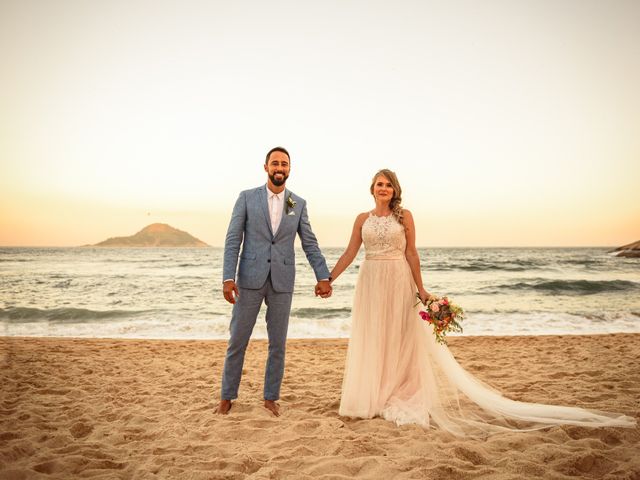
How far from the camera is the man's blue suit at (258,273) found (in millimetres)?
3861

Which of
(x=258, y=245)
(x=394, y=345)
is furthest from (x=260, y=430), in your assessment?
(x=258, y=245)

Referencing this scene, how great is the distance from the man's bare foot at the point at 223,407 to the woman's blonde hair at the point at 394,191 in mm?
2421

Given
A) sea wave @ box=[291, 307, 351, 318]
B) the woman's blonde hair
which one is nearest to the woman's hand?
the woman's blonde hair

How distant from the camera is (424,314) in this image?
151 inches

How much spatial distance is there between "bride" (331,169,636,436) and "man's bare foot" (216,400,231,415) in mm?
A: 1090

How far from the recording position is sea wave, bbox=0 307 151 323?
11328 millimetres

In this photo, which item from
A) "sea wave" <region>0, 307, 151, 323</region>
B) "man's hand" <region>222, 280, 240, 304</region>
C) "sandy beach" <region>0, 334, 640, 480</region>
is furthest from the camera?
"sea wave" <region>0, 307, 151, 323</region>

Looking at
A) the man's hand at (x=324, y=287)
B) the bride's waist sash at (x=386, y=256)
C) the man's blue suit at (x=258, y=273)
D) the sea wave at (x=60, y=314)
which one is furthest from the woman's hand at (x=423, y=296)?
the sea wave at (x=60, y=314)

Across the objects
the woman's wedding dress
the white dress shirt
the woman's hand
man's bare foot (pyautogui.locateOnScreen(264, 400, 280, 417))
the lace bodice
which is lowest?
man's bare foot (pyautogui.locateOnScreen(264, 400, 280, 417))

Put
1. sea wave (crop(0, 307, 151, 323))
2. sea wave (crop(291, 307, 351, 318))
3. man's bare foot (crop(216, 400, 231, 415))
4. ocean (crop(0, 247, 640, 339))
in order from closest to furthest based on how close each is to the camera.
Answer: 1. man's bare foot (crop(216, 400, 231, 415))
2. ocean (crop(0, 247, 640, 339))
3. sea wave (crop(0, 307, 151, 323))
4. sea wave (crop(291, 307, 351, 318))

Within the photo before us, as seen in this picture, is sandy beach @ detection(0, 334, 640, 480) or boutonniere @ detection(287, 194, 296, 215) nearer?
sandy beach @ detection(0, 334, 640, 480)

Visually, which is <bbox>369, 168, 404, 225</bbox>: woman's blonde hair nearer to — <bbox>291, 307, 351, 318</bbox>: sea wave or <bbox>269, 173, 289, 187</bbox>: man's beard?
<bbox>269, 173, 289, 187</bbox>: man's beard

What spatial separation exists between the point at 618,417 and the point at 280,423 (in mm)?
2853

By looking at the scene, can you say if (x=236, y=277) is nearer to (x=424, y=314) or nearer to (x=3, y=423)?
(x=424, y=314)
